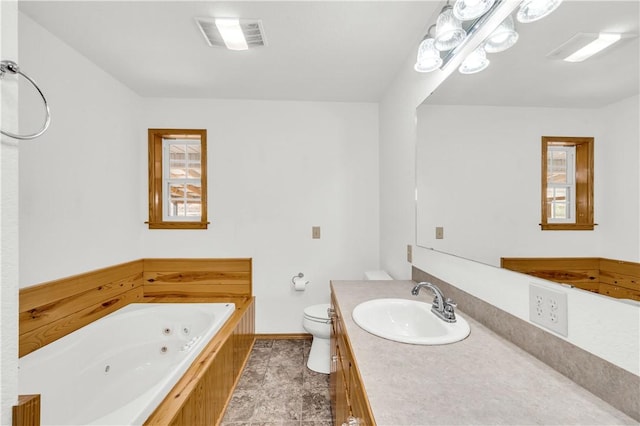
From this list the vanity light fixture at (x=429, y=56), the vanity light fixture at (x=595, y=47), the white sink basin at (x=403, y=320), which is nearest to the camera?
the vanity light fixture at (x=595, y=47)

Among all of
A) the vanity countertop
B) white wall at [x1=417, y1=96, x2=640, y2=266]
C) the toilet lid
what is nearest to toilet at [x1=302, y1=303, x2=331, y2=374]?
the toilet lid

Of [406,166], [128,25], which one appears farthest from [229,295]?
[128,25]

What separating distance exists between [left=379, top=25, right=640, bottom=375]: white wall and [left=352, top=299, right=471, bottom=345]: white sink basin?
0.62ft

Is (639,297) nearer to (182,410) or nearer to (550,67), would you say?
(550,67)

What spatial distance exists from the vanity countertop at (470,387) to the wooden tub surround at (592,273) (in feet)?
0.89

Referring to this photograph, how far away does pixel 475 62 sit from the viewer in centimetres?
117

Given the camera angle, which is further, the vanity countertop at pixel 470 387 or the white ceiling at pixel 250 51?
the white ceiling at pixel 250 51

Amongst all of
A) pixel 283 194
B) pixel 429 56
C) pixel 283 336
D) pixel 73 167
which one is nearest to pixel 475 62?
pixel 429 56

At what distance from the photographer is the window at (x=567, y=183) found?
0.76 metres

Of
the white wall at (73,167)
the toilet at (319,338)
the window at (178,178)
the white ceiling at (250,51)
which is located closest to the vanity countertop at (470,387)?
the toilet at (319,338)

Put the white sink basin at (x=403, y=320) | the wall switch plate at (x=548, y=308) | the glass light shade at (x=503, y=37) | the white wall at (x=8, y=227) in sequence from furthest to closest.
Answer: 1. the white sink basin at (x=403, y=320)
2. the glass light shade at (x=503, y=37)
3. the wall switch plate at (x=548, y=308)
4. the white wall at (x=8, y=227)

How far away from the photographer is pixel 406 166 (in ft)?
6.48

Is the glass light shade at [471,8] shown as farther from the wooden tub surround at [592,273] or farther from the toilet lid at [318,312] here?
the toilet lid at [318,312]

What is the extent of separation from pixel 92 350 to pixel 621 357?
8.49 ft
